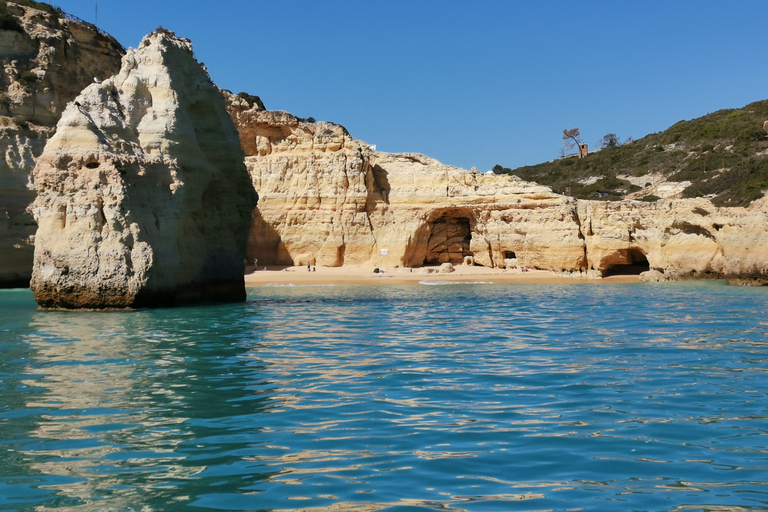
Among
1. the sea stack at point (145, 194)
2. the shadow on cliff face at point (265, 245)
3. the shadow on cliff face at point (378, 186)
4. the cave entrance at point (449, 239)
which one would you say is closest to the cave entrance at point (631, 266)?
the cave entrance at point (449, 239)

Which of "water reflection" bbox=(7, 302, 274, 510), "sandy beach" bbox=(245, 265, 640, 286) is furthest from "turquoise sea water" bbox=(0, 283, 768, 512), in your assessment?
"sandy beach" bbox=(245, 265, 640, 286)

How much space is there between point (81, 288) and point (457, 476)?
14839 millimetres

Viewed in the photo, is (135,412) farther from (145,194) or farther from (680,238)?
(680,238)

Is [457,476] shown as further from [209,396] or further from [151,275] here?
[151,275]

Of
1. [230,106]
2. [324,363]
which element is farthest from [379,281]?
[324,363]

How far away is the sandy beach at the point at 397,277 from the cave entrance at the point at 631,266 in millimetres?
1435

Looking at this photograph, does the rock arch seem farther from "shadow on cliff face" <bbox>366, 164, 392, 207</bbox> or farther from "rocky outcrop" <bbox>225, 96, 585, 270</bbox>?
"shadow on cliff face" <bbox>366, 164, 392, 207</bbox>

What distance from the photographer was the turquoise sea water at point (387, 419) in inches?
171

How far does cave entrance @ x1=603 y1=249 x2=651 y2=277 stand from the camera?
35.0 metres

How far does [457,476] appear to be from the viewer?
4629 millimetres

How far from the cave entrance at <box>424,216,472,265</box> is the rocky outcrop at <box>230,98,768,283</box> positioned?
0.19 ft

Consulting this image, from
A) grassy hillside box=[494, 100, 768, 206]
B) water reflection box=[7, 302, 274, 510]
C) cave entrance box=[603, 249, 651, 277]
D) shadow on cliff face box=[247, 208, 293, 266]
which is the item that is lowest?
water reflection box=[7, 302, 274, 510]

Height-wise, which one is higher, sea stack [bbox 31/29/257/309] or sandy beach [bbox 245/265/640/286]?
sea stack [bbox 31/29/257/309]

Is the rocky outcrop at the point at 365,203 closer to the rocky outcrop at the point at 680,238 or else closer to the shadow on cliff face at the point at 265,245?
the shadow on cliff face at the point at 265,245
